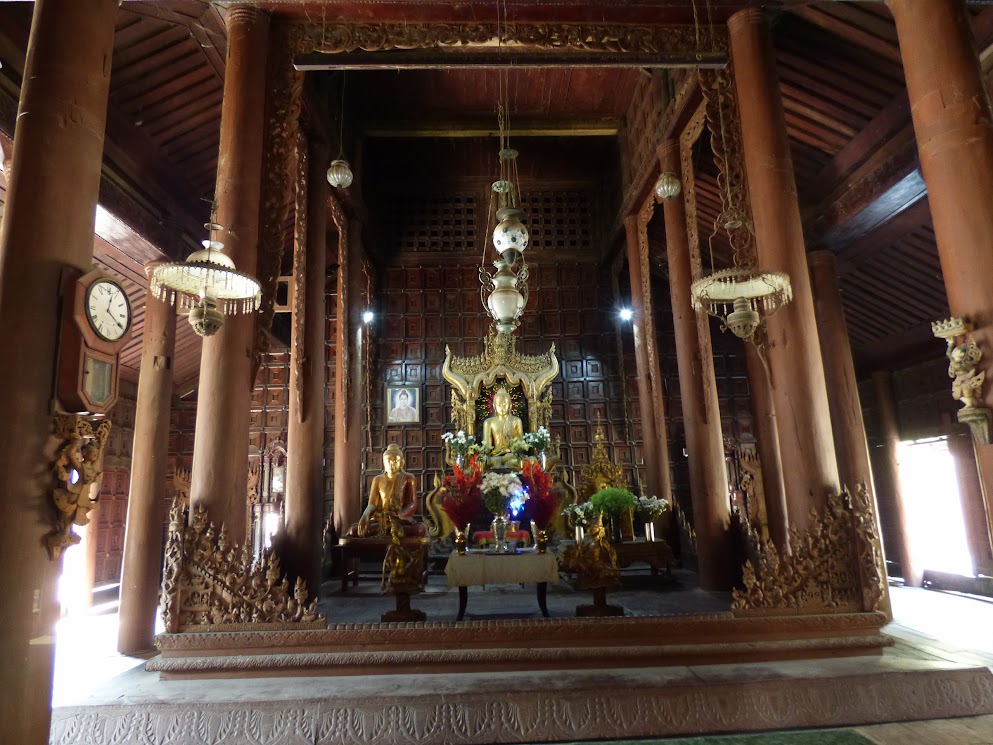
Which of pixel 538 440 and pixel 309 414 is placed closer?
pixel 309 414

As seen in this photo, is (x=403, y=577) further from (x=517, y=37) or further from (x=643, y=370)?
(x=643, y=370)

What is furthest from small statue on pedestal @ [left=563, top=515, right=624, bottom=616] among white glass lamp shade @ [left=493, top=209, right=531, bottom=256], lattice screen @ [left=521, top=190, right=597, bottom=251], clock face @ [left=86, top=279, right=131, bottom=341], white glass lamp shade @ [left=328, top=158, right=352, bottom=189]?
lattice screen @ [left=521, top=190, right=597, bottom=251]

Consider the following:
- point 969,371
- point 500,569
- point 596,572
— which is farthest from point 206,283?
point 969,371

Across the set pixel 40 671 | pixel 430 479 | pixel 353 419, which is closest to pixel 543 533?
pixel 40 671

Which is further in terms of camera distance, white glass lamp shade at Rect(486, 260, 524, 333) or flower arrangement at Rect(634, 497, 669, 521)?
flower arrangement at Rect(634, 497, 669, 521)

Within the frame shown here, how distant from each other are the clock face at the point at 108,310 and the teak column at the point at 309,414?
3565mm

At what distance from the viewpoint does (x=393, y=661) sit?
4.28 metres

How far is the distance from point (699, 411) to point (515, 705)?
477 cm

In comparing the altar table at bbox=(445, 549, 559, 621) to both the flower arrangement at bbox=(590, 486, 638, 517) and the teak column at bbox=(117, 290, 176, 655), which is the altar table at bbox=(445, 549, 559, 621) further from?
the teak column at bbox=(117, 290, 176, 655)

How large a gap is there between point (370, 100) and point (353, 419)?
632 cm

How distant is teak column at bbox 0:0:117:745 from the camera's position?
9.56 feet

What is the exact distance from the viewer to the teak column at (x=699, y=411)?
6.75 m

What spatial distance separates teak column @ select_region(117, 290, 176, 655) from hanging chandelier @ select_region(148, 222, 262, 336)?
10.1 feet

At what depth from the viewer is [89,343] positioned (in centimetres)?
326
